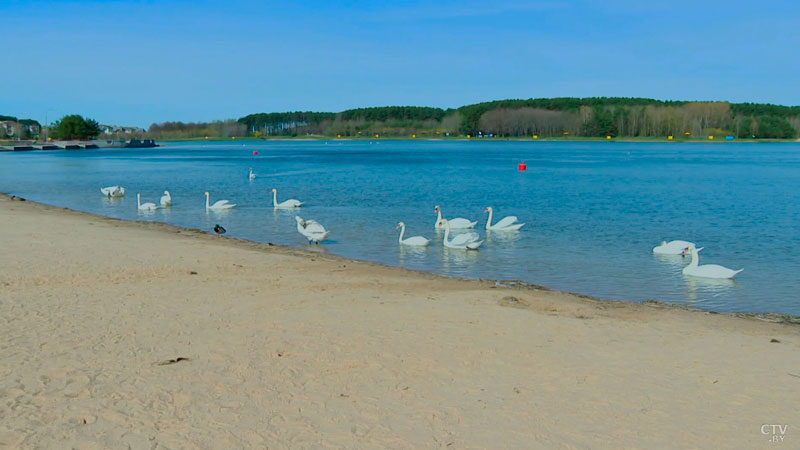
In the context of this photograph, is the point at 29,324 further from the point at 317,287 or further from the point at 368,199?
the point at 368,199

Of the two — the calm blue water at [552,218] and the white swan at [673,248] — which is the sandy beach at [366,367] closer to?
the calm blue water at [552,218]

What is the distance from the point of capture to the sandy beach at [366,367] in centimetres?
551

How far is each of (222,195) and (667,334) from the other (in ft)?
96.6

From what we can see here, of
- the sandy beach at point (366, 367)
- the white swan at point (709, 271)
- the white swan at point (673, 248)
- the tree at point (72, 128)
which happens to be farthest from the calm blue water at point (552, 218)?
the tree at point (72, 128)

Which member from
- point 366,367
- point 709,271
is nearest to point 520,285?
point 709,271

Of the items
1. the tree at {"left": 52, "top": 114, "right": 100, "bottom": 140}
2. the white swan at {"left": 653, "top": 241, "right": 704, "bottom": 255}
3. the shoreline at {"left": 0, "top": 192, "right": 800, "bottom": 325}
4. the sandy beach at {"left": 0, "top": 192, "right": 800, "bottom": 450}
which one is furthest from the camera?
the tree at {"left": 52, "top": 114, "right": 100, "bottom": 140}

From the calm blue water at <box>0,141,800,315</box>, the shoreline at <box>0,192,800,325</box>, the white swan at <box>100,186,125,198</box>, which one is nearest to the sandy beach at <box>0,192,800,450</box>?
the shoreline at <box>0,192,800,325</box>

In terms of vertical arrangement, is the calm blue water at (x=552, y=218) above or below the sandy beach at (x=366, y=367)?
below

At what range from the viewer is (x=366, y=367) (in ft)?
23.2

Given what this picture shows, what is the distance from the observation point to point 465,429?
5.61 metres

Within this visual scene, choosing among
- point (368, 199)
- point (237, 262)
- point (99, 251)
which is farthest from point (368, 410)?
point (368, 199)

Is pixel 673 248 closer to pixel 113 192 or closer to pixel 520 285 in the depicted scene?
pixel 520 285

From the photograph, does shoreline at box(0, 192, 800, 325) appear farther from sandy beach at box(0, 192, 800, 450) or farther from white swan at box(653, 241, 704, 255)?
white swan at box(653, 241, 704, 255)

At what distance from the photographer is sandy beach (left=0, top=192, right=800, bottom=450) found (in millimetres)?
5512
